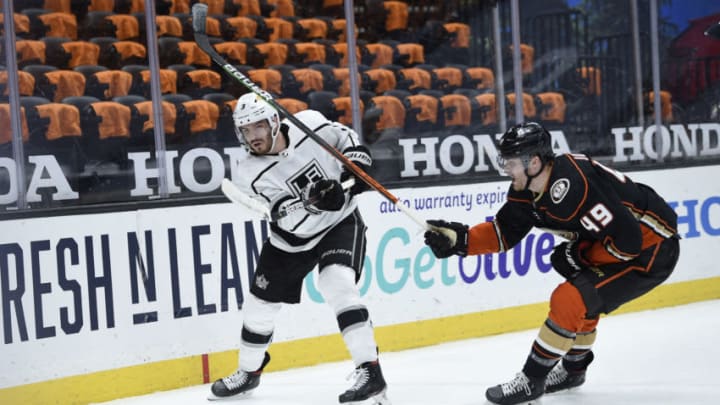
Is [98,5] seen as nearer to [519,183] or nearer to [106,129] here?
[106,129]

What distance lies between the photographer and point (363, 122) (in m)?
5.37

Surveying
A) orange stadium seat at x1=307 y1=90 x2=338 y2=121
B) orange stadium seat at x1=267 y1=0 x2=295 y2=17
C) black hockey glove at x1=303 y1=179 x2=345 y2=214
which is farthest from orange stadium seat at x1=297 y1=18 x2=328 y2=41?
black hockey glove at x1=303 y1=179 x2=345 y2=214

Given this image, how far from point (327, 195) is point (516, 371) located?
1315mm

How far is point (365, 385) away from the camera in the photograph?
Answer: 3.42 m

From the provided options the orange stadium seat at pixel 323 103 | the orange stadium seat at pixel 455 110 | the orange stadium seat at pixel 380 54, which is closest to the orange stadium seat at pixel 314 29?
the orange stadium seat at pixel 380 54

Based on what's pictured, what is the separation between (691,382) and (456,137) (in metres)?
2.21

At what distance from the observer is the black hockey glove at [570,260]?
350cm

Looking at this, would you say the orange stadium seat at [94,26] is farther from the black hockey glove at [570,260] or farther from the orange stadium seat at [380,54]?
the black hockey glove at [570,260]

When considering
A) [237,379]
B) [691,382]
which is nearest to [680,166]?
[691,382]

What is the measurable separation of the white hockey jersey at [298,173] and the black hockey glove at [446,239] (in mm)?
426

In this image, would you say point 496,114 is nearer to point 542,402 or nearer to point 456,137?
point 456,137

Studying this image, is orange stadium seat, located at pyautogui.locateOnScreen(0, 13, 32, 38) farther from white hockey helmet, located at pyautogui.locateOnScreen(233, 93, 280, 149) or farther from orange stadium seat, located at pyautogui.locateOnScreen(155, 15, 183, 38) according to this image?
white hockey helmet, located at pyautogui.locateOnScreen(233, 93, 280, 149)

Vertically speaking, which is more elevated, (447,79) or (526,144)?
(447,79)

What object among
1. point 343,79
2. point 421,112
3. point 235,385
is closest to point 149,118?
point 343,79
